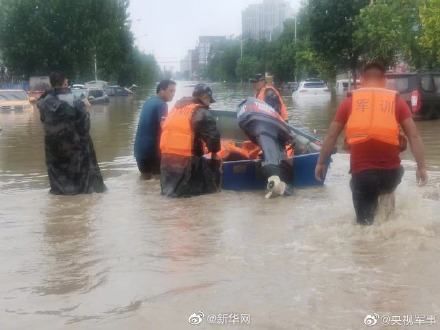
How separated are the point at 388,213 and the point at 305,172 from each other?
315 centimetres

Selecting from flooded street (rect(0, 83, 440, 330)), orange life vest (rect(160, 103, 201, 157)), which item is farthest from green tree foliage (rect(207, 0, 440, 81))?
flooded street (rect(0, 83, 440, 330))

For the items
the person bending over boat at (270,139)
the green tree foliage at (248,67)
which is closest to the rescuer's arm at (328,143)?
the person bending over boat at (270,139)

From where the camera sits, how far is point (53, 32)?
54625mm

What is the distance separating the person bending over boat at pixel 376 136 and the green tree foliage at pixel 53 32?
49.4 metres

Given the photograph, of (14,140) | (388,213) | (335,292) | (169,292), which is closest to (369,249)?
(388,213)

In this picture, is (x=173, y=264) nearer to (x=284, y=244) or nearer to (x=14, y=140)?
(x=284, y=244)

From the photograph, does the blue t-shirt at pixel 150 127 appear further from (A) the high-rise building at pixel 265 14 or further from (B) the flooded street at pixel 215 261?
(A) the high-rise building at pixel 265 14

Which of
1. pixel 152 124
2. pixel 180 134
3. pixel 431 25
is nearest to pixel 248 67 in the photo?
pixel 431 25

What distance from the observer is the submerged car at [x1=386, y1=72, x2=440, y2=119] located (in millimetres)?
22500

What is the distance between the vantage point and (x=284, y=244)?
21.2ft

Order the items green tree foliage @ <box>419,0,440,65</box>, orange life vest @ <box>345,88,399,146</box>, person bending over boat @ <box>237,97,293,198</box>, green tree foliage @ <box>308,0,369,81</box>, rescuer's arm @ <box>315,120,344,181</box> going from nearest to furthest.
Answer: orange life vest @ <box>345,88,399,146</box> < rescuer's arm @ <box>315,120,344,181</box> < person bending over boat @ <box>237,97,293,198</box> < green tree foliage @ <box>419,0,440,65</box> < green tree foliage @ <box>308,0,369,81</box>

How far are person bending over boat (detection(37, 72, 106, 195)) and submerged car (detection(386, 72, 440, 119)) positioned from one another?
47.7 ft

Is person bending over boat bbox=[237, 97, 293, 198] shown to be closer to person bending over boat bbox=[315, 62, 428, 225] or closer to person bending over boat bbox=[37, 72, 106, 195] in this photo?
person bending over boat bbox=[37, 72, 106, 195]

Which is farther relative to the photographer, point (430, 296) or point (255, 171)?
point (255, 171)
